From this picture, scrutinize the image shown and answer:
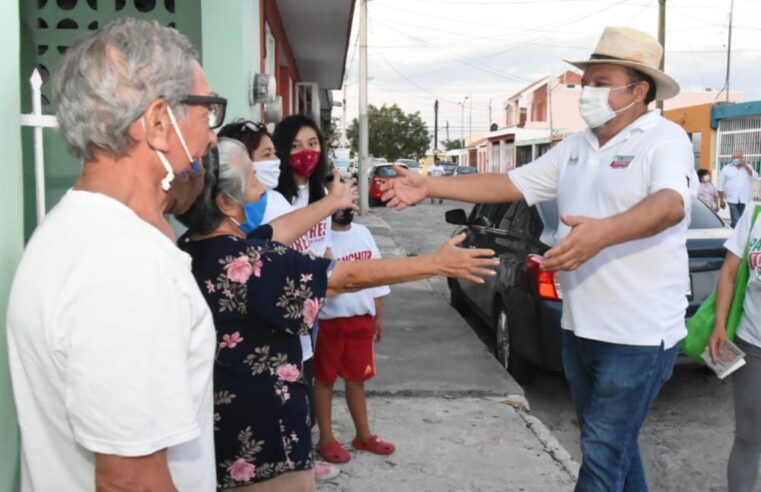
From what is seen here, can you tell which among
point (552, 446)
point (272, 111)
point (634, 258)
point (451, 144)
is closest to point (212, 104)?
point (634, 258)

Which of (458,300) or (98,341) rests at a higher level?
(98,341)

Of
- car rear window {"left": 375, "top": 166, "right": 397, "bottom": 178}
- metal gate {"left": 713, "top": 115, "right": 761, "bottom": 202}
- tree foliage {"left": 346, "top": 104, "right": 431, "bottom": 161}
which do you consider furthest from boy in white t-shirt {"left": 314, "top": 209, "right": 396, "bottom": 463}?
tree foliage {"left": 346, "top": 104, "right": 431, "bottom": 161}

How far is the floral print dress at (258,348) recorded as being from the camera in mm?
2121

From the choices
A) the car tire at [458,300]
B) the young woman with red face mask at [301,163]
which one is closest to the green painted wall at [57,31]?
the young woman with red face mask at [301,163]

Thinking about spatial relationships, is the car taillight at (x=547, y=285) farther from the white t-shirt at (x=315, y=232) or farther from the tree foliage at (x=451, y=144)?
the tree foliage at (x=451, y=144)

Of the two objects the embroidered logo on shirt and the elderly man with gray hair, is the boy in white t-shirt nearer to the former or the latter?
the embroidered logo on shirt

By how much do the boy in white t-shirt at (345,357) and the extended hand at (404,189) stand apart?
773mm

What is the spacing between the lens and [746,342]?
128 inches

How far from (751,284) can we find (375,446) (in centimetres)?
215

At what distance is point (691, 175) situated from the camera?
2850 millimetres

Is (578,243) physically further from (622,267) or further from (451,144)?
(451,144)

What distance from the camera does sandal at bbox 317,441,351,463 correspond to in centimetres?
402

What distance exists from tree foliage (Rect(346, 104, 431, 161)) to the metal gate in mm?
44393

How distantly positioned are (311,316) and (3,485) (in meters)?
0.89
